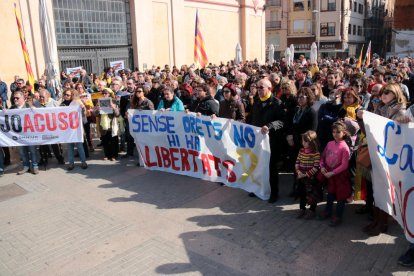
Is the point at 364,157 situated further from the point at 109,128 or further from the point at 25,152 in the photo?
the point at 25,152

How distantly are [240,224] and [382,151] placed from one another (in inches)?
83.9

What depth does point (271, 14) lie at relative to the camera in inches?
2057

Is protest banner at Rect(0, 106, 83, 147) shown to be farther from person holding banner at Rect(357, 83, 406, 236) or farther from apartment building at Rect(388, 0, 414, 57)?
apartment building at Rect(388, 0, 414, 57)

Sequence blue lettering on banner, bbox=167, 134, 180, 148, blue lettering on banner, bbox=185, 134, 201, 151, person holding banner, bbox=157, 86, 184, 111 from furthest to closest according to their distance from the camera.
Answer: person holding banner, bbox=157, 86, 184, 111 → blue lettering on banner, bbox=167, 134, 180, 148 → blue lettering on banner, bbox=185, 134, 201, 151

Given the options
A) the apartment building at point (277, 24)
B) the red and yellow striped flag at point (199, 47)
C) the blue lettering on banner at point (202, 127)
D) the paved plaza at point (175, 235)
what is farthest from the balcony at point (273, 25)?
the paved plaza at point (175, 235)

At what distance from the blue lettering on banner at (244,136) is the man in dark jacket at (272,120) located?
0.23 metres

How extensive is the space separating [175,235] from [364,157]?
2736 millimetres

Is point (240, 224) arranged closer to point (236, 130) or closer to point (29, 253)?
point (236, 130)

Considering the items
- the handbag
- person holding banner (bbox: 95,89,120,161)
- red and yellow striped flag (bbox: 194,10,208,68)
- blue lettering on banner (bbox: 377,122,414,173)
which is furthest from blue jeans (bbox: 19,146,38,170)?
blue lettering on banner (bbox: 377,122,414,173)

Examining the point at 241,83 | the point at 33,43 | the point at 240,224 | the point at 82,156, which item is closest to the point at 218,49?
the point at 33,43

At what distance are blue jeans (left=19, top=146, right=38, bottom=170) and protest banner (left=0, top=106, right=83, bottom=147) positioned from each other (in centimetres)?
16

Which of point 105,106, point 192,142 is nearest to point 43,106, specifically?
point 105,106

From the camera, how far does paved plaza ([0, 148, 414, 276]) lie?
13.7 ft

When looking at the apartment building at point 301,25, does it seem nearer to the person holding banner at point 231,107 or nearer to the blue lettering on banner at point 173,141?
the person holding banner at point 231,107
